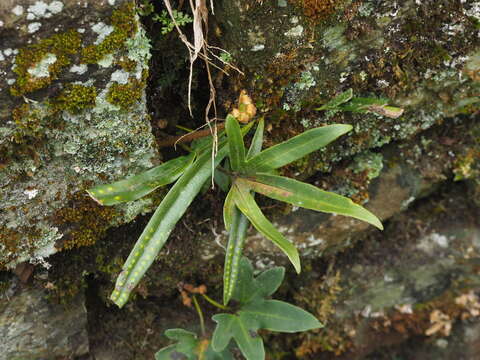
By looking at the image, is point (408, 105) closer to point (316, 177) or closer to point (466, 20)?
point (466, 20)

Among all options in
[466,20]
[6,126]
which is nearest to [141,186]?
[6,126]

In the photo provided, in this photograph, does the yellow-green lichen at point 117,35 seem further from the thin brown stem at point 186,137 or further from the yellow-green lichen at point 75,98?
the thin brown stem at point 186,137

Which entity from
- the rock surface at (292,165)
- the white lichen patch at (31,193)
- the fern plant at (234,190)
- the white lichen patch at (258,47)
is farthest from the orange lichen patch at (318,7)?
A: the white lichen patch at (31,193)

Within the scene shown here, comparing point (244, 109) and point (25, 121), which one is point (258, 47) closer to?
point (244, 109)

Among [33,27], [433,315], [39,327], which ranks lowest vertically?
[433,315]

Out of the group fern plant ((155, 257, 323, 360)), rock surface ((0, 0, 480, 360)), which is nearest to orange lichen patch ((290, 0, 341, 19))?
rock surface ((0, 0, 480, 360))

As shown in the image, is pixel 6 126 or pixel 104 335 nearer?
pixel 6 126

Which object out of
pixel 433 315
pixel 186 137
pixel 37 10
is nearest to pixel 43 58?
pixel 37 10
